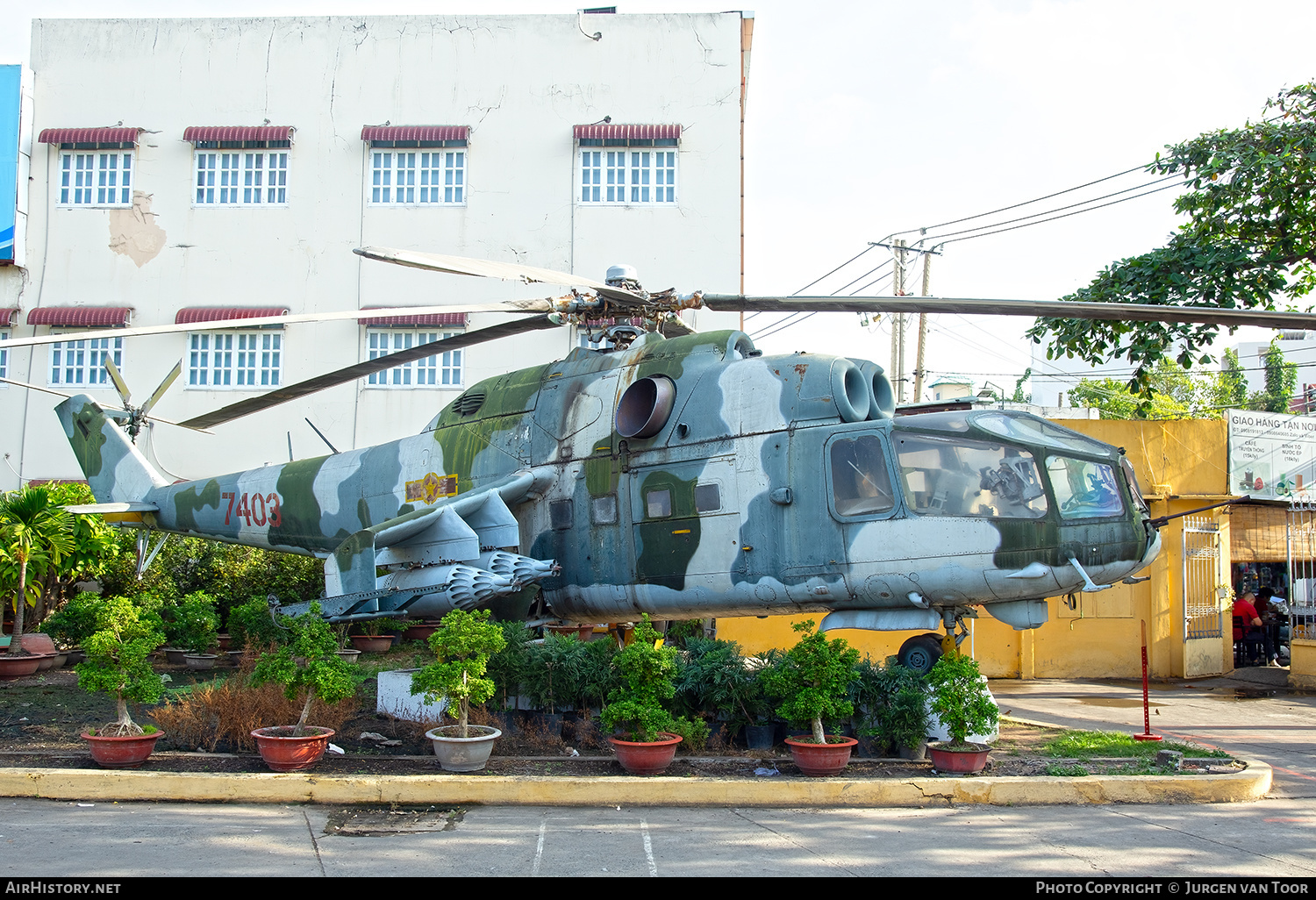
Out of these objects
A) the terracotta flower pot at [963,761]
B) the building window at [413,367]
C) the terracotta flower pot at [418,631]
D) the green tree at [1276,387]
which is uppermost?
the green tree at [1276,387]

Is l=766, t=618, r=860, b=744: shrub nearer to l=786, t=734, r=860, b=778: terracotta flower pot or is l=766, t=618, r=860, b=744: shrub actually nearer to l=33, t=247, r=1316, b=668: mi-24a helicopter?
l=786, t=734, r=860, b=778: terracotta flower pot

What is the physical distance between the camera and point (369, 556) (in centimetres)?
898

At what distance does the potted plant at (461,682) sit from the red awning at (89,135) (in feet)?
56.3

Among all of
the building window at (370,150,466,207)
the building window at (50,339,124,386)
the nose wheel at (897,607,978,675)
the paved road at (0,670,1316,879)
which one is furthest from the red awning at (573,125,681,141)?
the paved road at (0,670,1316,879)

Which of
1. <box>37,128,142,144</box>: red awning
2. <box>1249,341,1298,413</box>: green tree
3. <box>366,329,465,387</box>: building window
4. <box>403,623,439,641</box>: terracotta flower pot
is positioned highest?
<box>37,128,142,144</box>: red awning

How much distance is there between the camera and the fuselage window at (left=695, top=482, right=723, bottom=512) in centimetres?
877

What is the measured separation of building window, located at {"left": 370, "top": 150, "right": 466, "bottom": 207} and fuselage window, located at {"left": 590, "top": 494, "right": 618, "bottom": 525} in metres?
12.7

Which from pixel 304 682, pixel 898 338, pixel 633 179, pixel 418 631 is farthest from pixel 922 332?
pixel 304 682

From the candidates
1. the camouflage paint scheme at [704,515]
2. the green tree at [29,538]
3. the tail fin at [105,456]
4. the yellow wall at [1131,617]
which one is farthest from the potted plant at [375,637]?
the yellow wall at [1131,617]

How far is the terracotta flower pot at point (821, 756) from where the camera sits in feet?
25.5

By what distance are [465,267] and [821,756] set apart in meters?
5.15

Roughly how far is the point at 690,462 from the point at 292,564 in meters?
10.5

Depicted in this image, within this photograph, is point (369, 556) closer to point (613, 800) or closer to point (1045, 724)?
point (613, 800)

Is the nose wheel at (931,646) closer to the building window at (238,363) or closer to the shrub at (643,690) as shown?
the shrub at (643,690)
